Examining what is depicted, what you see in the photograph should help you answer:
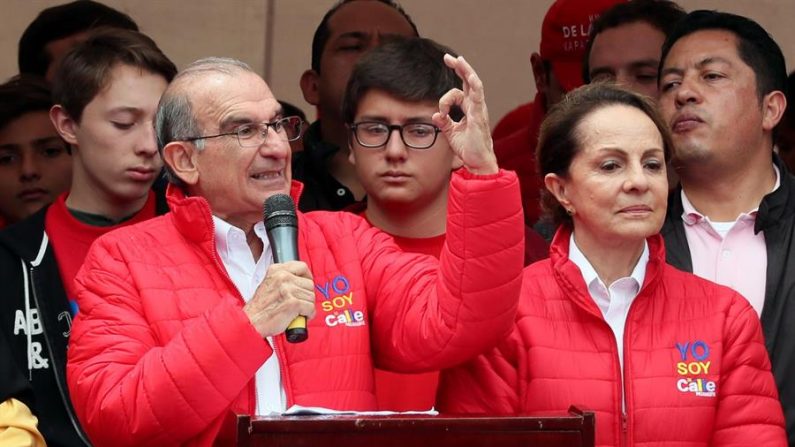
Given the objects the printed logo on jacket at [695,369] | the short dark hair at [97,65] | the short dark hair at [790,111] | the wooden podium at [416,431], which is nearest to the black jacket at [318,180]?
the short dark hair at [97,65]

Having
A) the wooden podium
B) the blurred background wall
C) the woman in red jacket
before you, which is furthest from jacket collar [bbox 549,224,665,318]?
the blurred background wall

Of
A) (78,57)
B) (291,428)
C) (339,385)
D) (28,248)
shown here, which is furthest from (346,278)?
(78,57)

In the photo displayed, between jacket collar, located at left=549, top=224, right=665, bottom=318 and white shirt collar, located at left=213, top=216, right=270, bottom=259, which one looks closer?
white shirt collar, located at left=213, top=216, right=270, bottom=259

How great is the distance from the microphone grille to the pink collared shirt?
4.26ft

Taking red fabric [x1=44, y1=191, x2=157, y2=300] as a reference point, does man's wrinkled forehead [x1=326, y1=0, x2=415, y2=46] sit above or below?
above

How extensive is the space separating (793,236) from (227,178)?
1427 mm

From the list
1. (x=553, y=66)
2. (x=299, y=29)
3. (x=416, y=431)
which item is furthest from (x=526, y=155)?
(x=416, y=431)

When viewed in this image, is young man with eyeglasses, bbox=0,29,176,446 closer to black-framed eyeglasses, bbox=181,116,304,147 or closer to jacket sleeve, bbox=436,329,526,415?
black-framed eyeglasses, bbox=181,116,304,147

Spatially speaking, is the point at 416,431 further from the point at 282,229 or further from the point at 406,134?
the point at 406,134

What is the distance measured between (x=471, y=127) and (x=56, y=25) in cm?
238

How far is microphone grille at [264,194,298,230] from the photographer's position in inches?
124

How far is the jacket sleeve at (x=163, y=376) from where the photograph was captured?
3121mm

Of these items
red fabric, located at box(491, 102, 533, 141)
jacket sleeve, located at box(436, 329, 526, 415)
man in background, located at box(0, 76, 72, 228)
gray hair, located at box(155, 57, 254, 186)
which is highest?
red fabric, located at box(491, 102, 533, 141)

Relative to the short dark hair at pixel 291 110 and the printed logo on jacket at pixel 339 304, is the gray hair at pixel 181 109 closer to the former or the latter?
the printed logo on jacket at pixel 339 304
